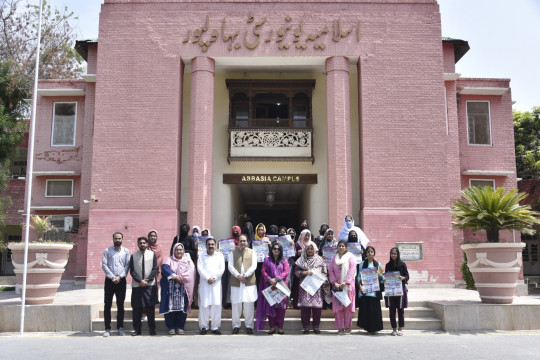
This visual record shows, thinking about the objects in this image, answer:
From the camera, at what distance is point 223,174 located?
17812 mm

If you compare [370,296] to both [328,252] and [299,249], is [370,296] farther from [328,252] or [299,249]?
[299,249]

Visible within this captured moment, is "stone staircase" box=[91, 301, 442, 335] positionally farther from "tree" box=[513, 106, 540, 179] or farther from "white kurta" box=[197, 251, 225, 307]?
"tree" box=[513, 106, 540, 179]

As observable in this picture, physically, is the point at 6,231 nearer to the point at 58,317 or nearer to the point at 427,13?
the point at 58,317

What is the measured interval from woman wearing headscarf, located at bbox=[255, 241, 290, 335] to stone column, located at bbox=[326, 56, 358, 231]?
5.59m

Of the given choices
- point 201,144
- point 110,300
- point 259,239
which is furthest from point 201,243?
point 201,144

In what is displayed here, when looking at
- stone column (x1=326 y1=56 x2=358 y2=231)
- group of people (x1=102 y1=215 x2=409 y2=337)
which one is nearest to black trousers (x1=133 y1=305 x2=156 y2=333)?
group of people (x1=102 y1=215 x2=409 y2=337)

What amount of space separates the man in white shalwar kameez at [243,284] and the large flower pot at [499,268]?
422cm

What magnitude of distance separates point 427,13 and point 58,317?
13.1 meters

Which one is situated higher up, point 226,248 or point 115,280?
point 226,248

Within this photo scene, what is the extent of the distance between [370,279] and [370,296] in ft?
0.96

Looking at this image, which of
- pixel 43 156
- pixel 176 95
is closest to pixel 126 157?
pixel 176 95

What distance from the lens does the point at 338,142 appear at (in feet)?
51.6

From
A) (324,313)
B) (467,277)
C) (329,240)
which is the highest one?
(329,240)

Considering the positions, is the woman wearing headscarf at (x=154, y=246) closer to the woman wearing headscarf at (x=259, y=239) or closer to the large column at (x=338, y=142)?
the woman wearing headscarf at (x=259, y=239)
